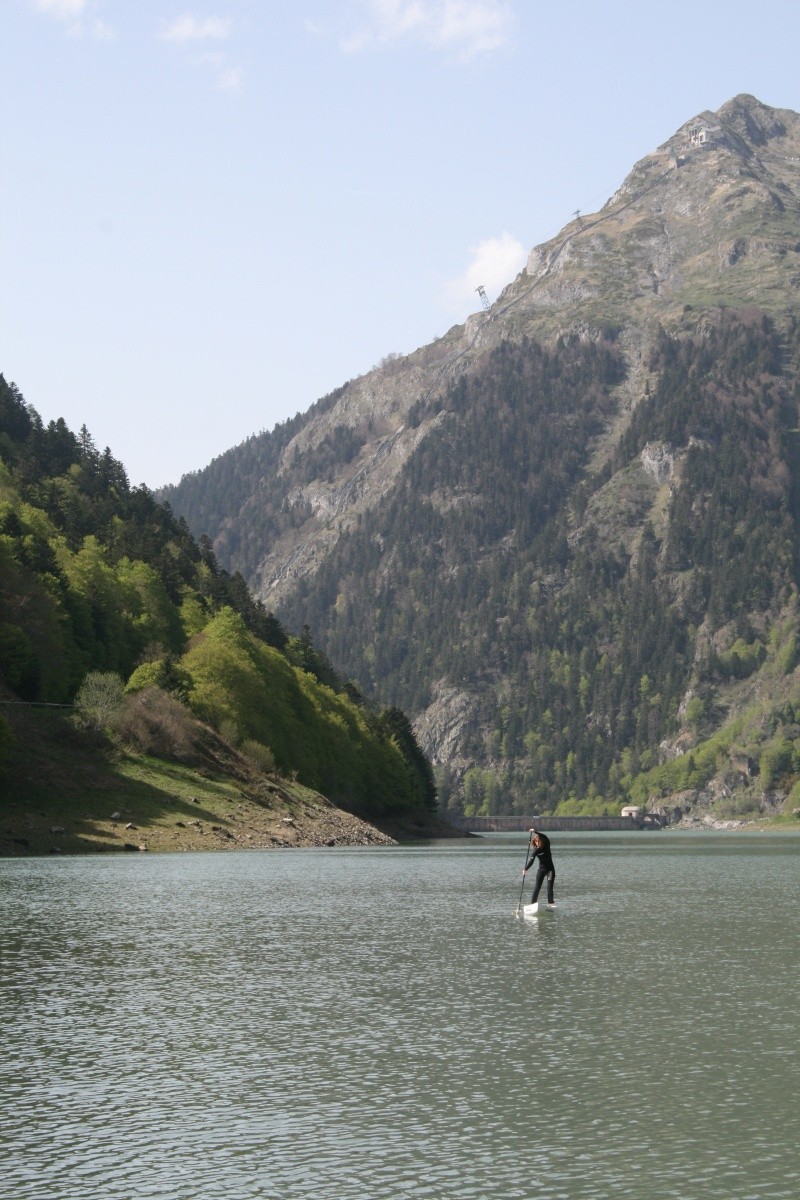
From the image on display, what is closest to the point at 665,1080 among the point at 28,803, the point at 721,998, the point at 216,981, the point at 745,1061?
the point at 745,1061

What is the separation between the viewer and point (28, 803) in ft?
398

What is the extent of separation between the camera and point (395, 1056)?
3002 cm

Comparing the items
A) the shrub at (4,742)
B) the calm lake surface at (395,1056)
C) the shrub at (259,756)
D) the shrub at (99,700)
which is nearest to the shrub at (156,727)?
the shrub at (99,700)

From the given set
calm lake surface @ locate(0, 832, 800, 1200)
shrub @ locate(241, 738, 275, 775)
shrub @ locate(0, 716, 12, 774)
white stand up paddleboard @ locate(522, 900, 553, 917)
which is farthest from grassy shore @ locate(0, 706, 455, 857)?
white stand up paddleboard @ locate(522, 900, 553, 917)

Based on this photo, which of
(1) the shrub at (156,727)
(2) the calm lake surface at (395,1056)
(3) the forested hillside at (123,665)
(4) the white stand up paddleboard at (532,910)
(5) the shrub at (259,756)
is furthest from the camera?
(5) the shrub at (259,756)

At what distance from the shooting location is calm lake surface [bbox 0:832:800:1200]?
71.8 feet

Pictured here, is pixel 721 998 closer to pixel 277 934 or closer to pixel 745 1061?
pixel 745 1061

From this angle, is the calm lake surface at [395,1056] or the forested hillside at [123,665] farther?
the forested hillside at [123,665]

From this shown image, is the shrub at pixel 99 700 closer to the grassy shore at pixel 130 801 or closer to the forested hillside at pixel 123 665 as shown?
the forested hillside at pixel 123 665

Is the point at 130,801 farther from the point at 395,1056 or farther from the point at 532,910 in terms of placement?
the point at 395,1056

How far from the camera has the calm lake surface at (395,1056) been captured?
21875 millimetres

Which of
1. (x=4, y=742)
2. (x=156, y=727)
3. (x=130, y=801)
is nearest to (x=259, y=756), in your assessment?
(x=156, y=727)

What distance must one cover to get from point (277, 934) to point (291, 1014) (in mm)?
18055

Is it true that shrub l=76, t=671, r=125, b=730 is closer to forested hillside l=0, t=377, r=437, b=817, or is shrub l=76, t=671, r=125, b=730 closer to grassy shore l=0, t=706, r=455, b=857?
forested hillside l=0, t=377, r=437, b=817
